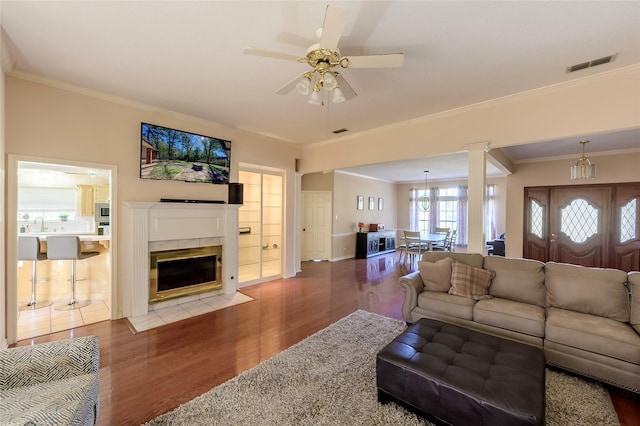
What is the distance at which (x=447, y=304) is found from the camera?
294cm

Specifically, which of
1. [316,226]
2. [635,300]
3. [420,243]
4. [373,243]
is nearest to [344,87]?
[635,300]

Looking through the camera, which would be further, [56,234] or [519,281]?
[56,234]

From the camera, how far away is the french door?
502 centimetres

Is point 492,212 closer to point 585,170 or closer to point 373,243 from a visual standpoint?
point 373,243

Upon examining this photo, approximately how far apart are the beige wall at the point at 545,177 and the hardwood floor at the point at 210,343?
3.34m

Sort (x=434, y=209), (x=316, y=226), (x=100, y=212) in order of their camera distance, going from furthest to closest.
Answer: (x=434, y=209)
(x=316, y=226)
(x=100, y=212)

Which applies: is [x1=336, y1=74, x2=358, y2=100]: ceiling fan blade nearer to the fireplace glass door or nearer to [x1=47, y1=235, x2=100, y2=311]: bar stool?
the fireplace glass door

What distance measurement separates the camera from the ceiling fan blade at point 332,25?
1506mm

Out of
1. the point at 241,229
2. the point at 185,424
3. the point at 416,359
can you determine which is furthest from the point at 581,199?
the point at 185,424

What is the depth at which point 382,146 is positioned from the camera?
4426 mm

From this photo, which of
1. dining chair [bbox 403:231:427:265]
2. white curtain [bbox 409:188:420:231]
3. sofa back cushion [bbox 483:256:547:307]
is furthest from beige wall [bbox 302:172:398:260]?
sofa back cushion [bbox 483:256:547:307]

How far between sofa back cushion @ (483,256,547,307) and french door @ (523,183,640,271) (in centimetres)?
373

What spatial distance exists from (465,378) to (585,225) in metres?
5.84

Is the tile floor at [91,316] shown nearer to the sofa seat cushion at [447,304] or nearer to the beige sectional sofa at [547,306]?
the sofa seat cushion at [447,304]
